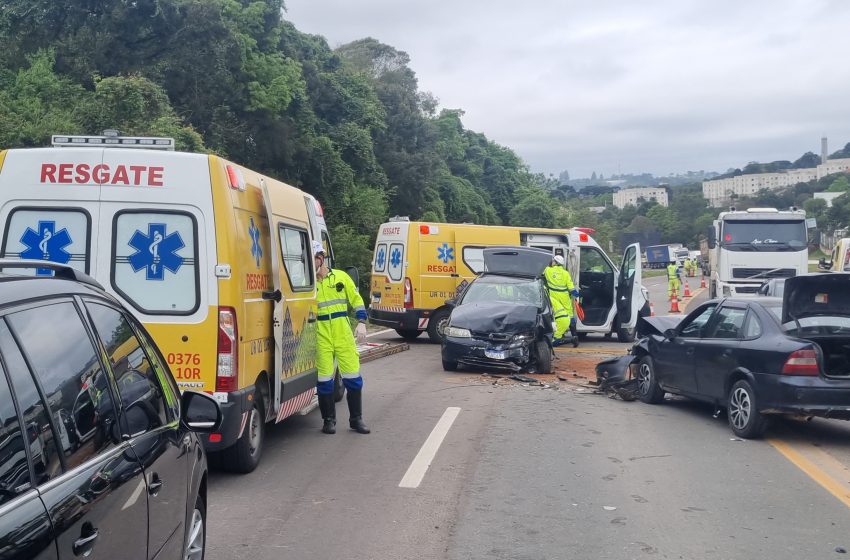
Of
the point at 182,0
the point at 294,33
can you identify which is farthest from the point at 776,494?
the point at 294,33

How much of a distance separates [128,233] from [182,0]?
26.5 metres

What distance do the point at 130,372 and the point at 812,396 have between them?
7024 mm

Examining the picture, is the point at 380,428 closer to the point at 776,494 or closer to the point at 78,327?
the point at 776,494

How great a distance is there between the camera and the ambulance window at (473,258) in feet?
64.2

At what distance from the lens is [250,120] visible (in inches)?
1377

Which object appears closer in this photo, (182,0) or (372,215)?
(182,0)

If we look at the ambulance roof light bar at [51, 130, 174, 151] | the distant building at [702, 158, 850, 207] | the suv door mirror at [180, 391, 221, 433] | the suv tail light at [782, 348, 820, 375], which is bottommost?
the suv tail light at [782, 348, 820, 375]

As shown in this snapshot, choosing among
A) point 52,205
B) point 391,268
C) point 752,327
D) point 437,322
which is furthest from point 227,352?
point 391,268

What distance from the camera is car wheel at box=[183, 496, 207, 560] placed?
4268 mm

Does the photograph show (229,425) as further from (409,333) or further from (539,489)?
(409,333)

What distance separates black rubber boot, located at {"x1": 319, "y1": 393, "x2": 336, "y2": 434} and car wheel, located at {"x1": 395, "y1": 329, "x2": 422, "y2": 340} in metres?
10.1

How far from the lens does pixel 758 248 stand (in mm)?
25172

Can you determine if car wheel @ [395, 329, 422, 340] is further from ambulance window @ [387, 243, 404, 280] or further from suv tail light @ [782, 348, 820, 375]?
suv tail light @ [782, 348, 820, 375]

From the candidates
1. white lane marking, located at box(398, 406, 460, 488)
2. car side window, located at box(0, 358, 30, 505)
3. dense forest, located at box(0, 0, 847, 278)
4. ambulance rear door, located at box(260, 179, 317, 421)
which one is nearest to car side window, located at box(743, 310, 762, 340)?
white lane marking, located at box(398, 406, 460, 488)
